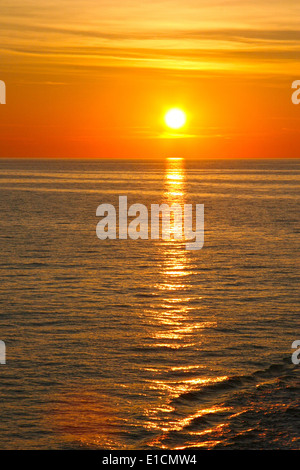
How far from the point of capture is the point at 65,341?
23.0m

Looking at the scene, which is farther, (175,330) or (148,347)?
(175,330)

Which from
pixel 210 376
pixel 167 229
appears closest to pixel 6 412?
pixel 210 376

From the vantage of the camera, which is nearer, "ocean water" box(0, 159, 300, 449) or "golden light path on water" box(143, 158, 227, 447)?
"ocean water" box(0, 159, 300, 449)

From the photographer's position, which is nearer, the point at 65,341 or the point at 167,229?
the point at 65,341

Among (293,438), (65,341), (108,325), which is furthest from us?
(108,325)

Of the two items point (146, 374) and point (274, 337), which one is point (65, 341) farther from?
point (274, 337)

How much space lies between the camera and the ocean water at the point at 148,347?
16359 millimetres

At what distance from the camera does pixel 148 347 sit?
22.6m

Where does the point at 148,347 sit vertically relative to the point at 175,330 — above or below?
below

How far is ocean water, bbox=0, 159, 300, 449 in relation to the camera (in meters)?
16.4

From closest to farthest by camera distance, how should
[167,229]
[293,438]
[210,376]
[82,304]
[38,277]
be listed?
[293,438] → [210,376] → [82,304] → [38,277] → [167,229]

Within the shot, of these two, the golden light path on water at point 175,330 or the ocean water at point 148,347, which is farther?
the golden light path on water at point 175,330
